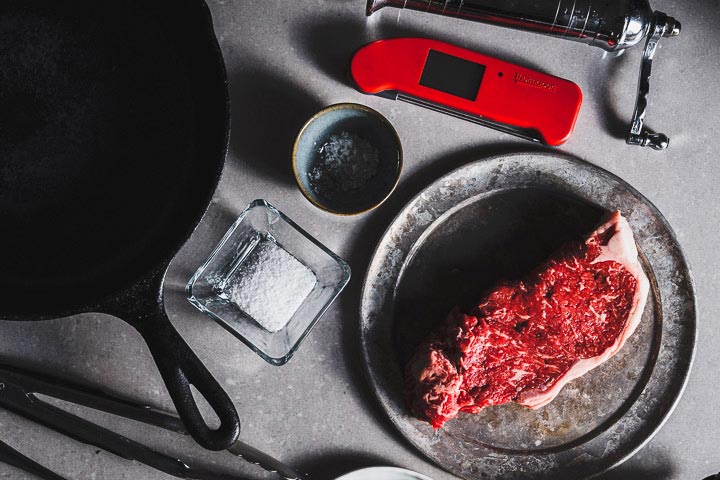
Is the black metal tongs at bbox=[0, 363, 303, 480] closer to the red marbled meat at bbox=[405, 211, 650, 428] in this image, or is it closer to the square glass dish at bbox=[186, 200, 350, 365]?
the square glass dish at bbox=[186, 200, 350, 365]

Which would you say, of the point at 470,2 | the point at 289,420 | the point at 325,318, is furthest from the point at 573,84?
the point at 289,420

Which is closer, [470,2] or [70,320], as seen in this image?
[470,2]

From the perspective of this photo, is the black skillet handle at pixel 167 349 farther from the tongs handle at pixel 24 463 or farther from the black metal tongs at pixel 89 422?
the tongs handle at pixel 24 463

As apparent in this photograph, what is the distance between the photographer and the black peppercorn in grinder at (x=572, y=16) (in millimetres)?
1263

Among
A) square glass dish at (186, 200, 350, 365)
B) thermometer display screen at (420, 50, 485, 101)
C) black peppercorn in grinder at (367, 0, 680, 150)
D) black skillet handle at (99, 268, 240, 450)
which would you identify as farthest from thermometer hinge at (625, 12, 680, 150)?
black skillet handle at (99, 268, 240, 450)

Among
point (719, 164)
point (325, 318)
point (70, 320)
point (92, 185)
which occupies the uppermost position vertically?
point (719, 164)

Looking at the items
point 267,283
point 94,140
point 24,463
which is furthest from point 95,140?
point 24,463

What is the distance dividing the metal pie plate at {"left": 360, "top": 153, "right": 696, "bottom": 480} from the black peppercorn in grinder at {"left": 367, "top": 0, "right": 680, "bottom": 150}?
0.84ft

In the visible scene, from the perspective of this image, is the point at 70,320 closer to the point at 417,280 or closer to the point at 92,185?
the point at 92,185

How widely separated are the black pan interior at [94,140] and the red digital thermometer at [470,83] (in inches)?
13.6

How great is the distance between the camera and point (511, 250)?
54.6 inches

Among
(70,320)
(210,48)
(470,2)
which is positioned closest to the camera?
(210,48)

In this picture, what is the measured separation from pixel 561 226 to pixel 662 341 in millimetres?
322

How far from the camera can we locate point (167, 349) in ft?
3.52
